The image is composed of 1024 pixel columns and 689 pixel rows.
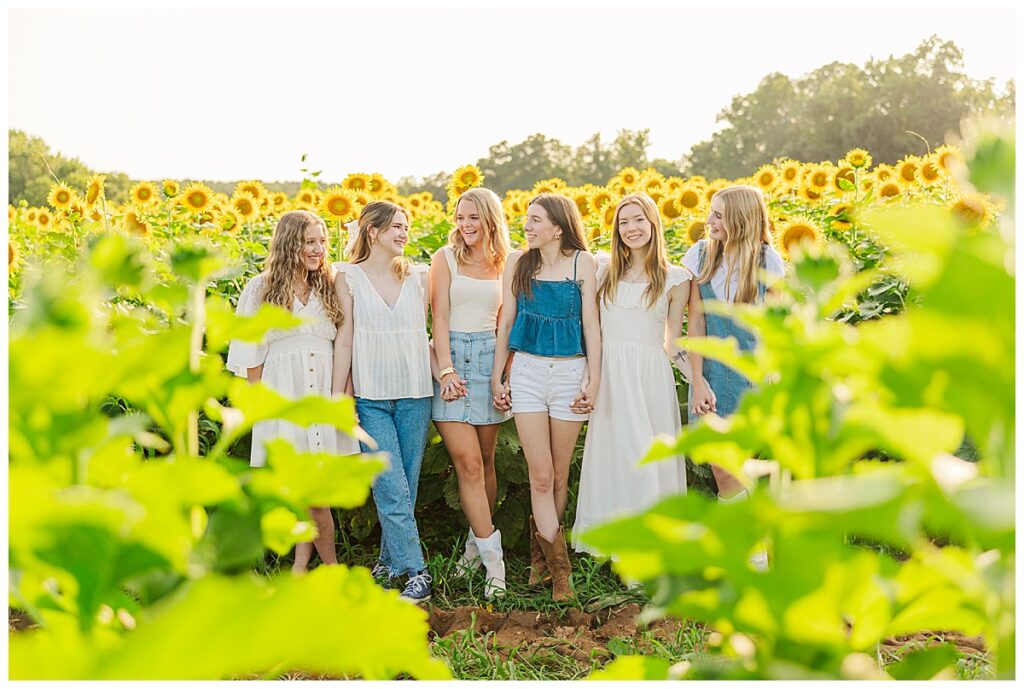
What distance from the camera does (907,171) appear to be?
7023 mm

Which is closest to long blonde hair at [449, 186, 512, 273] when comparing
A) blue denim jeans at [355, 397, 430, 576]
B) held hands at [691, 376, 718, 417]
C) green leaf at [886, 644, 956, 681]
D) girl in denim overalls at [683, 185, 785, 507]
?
blue denim jeans at [355, 397, 430, 576]

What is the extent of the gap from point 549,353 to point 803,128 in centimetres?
3527

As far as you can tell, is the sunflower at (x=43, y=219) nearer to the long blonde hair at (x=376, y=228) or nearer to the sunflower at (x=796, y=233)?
the long blonde hair at (x=376, y=228)

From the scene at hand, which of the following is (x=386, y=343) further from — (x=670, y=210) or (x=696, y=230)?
(x=670, y=210)

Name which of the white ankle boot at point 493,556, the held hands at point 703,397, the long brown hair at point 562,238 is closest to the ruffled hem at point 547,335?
the long brown hair at point 562,238

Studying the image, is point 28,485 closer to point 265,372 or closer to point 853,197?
point 265,372

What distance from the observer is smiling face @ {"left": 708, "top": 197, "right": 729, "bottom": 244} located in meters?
4.41

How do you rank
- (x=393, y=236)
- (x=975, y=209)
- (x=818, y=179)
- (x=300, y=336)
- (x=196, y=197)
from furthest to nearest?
1. (x=818, y=179)
2. (x=196, y=197)
3. (x=975, y=209)
4. (x=393, y=236)
5. (x=300, y=336)

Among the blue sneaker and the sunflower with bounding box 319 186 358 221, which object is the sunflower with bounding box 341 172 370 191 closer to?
the sunflower with bounding box 319 186 358 221

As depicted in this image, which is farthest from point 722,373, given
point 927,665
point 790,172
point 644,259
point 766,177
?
point 766,177

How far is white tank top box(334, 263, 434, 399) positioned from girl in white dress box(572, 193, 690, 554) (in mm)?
853

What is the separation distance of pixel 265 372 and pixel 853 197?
14.7 ft

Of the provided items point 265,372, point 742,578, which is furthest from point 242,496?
point 265,372

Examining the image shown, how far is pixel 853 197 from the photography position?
22.3 ft
